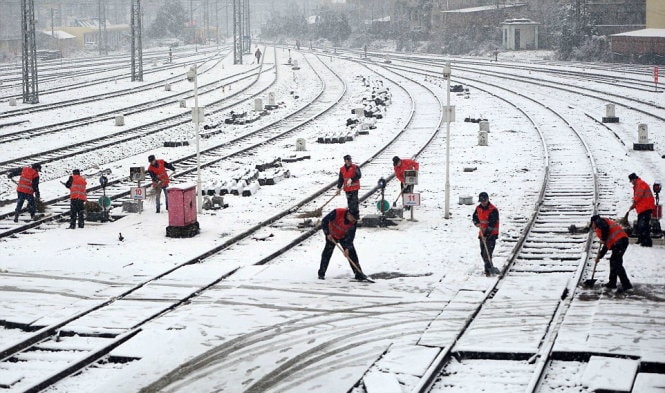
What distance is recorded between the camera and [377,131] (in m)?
39.3

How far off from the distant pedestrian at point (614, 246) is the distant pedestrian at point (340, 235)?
12.6 feet

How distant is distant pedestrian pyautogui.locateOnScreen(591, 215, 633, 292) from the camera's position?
50.1 ft

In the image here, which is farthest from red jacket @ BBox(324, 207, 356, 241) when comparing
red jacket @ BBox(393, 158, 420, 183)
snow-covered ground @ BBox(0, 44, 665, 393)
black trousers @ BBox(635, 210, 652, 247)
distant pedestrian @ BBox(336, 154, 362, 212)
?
black trousers @ BBox(635, 210, 652, 247)

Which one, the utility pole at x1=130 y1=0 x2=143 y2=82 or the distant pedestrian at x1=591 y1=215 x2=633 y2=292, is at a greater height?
the utility pole at x1=130 y1=0 x2=143 y2=82

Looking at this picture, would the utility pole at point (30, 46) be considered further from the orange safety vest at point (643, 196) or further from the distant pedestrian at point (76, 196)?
the orange safety vest at point (643, 196)

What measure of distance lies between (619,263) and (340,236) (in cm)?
446

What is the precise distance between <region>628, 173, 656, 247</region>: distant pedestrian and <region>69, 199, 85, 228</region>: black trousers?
36.9ft

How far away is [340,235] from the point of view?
1655 centimetres

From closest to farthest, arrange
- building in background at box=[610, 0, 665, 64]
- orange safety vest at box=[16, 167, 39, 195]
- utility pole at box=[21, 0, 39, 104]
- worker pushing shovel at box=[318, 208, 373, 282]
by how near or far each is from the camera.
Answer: worker pushing shovel at box=[318, 208, 373, 282], orange safety vest at box=[16, 167, 39, 195], utility pole at box=[21, 0, 39, 104], building in background at box=[610, 0, 665, 64]

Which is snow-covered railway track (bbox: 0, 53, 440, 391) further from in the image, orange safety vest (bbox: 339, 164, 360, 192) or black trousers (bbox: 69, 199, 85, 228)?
black trousers (bbox: 69, 199, 85, 228)

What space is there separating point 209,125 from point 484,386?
1229 inches

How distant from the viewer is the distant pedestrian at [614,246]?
15266 millimetres

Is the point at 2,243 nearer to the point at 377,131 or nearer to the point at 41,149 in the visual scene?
the point at 41,149

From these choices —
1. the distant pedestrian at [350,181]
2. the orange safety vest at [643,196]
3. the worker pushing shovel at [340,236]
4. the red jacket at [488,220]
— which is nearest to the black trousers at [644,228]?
the orange safety vest at [643,196]
